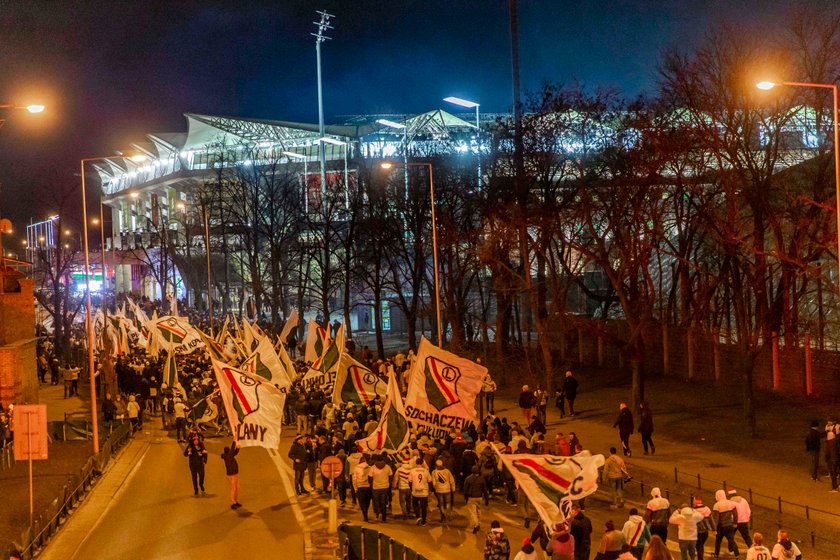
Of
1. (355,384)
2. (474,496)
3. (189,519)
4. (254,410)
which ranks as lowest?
(189,519)

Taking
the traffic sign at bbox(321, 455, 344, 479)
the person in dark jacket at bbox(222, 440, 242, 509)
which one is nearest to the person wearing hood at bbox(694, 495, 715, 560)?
the traffic sign at bbox(321, 455, 344, 479)

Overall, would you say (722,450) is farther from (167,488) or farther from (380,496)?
(167,488)

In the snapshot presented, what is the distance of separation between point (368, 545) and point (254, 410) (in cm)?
671

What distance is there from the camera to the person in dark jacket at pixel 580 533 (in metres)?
13.4

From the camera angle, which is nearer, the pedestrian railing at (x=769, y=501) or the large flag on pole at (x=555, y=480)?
the large flag on pole at (x=555, y=480)

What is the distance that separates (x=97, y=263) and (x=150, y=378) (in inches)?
3058

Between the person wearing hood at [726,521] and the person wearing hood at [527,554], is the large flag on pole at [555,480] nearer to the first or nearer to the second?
the person wearing hood at [527,554]

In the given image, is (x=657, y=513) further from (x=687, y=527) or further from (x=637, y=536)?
(x=637, y=536)

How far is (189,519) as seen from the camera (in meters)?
17.6

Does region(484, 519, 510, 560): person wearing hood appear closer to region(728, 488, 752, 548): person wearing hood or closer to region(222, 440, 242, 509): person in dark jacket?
region(728, 488, 752, 548): person wearing hood

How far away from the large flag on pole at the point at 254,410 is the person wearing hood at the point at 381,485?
2647 millimetres

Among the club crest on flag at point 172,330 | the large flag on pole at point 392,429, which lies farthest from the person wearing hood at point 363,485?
the club crest on flag at point 172,330

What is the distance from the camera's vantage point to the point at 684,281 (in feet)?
128

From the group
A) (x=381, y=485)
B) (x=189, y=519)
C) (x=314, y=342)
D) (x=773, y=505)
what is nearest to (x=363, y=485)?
(x=381, y=485)
